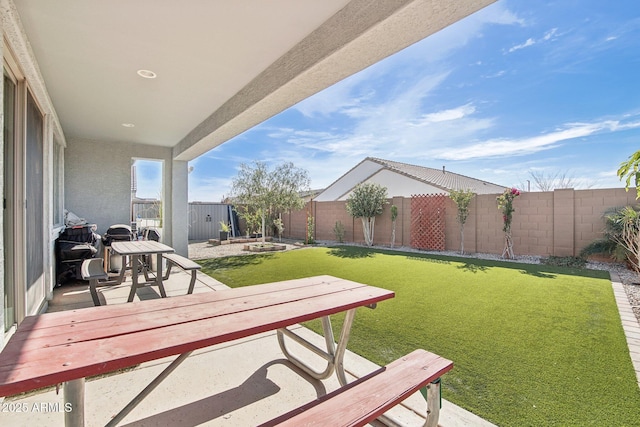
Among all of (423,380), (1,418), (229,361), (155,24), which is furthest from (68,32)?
(423,380)

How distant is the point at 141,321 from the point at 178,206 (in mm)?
6621

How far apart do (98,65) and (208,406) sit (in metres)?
3.79

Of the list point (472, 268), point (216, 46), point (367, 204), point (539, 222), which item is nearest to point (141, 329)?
point (216, 46)

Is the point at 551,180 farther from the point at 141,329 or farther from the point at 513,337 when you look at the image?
the point at 141,329

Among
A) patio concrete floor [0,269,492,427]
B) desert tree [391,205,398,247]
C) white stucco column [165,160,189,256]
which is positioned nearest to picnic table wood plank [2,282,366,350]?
patio concrete floor [0,269,492,427]

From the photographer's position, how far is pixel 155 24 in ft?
8.71

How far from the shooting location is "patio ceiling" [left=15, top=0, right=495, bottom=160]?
227cm

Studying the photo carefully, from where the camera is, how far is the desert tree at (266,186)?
394 inches

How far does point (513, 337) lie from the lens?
290 centimetres

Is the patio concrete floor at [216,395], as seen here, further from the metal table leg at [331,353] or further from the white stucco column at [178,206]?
the white stucco column at [178,206]

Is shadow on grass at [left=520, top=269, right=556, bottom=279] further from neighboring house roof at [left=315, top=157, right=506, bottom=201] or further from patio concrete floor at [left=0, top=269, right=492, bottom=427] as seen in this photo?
neighboring house roof at [left=315, top=157, right=506, bottom=201]

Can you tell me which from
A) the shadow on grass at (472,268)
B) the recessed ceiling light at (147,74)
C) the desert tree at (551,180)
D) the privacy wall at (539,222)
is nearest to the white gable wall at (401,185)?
the privacy wall at (539,222)

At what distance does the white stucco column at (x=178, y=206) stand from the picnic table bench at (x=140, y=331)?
619 cm

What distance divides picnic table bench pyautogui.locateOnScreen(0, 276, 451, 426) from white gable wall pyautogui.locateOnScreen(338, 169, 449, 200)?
13.1 metres
